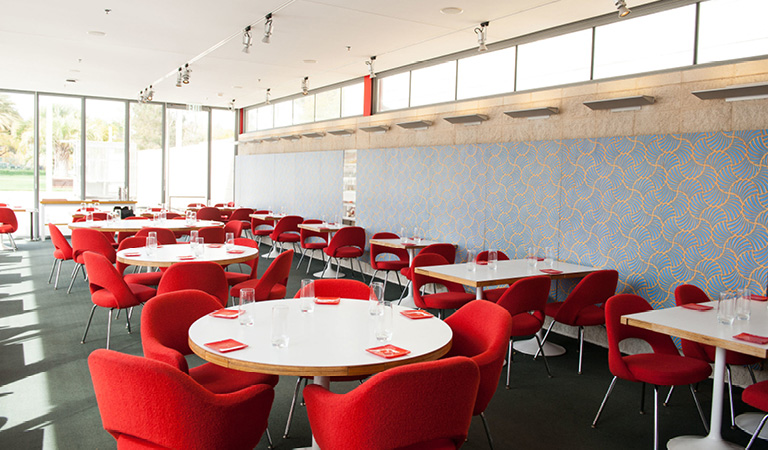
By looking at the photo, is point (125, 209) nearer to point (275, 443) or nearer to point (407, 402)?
point (275, 443)

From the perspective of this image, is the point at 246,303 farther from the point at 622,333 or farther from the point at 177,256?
the point at 177,256

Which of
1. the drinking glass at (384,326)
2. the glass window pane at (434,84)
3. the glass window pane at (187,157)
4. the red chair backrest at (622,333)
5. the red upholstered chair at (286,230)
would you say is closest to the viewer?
the drinking glass at (384,326)

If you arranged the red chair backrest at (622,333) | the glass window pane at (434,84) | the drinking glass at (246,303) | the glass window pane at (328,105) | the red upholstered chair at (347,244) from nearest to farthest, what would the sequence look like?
the drinking glass at (246,303) < the red chair backrest at (622,333) < the glass window pane at (434,84) < the red upholstered chair at (347,244) < the glass window pane at (328,105)

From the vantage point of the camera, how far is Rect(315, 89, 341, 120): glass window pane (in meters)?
10.9

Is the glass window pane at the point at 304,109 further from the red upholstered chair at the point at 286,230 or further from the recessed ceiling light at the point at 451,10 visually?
the recessed ceiling light at the point at 451,10

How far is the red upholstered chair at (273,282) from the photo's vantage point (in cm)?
479

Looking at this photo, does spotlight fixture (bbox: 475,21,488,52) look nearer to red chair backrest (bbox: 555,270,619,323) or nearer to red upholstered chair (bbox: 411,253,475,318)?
red upholstered chair (bbox: 411,253,475,318)

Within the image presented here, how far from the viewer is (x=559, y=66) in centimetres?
Result: 648

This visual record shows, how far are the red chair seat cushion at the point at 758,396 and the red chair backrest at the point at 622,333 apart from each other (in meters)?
0.59

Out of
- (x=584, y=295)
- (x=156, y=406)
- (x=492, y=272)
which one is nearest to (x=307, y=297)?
(x=156, y=406)

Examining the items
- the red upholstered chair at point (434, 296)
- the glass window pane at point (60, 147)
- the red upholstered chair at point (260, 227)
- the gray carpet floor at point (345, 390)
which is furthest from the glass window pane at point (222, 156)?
the red upholstered chair at point (434, 296)

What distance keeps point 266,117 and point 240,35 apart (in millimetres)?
6607

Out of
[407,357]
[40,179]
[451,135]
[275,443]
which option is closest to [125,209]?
[40,179]

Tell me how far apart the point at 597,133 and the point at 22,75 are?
10776 mm
